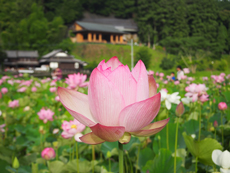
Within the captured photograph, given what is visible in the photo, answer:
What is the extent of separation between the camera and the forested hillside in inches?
715

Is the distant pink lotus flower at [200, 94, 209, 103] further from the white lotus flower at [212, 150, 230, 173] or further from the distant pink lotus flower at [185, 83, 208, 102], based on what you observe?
the white lotus flower at [212, 150, 230, 173]

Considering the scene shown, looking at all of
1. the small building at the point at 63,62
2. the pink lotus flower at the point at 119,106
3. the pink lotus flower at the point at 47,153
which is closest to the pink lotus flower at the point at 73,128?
the pink lotus flower at the point at 47,153

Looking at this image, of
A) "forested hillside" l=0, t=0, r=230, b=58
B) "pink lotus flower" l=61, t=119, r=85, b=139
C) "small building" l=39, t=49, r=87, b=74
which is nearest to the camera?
"pink lotus flower" l=61, t=119, r=85, b=139

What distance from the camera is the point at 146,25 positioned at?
22.5 meters

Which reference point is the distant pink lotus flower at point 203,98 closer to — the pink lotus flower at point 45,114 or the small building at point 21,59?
the pink lotus flower at point 45,114

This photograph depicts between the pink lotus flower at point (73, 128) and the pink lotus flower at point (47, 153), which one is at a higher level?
the pink lotus flower at point (73, 128)

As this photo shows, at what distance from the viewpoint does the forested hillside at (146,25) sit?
59.6 feet

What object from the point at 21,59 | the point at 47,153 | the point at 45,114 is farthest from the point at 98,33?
the point at 47,153

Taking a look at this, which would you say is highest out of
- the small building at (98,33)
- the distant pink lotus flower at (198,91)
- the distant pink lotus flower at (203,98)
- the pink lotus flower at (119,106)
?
the pink lotus flower at (119,106)

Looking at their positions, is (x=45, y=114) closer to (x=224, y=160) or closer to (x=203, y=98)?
(x=203, y=98)

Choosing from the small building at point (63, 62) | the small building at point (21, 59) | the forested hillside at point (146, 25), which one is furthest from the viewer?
the forested hillside at point (146, 25)

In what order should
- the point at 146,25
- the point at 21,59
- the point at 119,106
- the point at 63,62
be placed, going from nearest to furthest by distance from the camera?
the point at 119,106 → the point at 63,62 → the point at 21,59 → the point at 146,25

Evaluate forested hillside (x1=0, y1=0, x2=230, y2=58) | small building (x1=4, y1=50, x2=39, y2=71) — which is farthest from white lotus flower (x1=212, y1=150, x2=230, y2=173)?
small building (x1=4, y1=50, x2=39, y2=71)

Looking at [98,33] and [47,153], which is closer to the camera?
[47,153]
